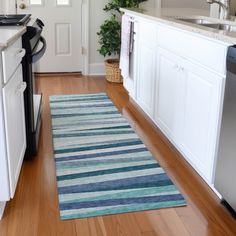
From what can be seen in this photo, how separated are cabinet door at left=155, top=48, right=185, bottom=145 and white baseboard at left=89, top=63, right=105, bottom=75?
2192mm

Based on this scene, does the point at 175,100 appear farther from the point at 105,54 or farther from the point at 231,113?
the point at 105,54

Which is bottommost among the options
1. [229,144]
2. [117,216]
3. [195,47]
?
[117,216]

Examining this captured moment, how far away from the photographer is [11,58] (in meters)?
1.95

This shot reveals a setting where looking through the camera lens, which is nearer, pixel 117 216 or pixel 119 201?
pixel 117 216

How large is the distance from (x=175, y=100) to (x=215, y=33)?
2.46 ft

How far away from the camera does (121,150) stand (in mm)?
2781

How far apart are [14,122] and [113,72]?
2.77m

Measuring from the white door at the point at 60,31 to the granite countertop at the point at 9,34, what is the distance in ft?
8.74

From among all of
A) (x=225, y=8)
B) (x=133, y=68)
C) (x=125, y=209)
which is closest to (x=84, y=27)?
(x=133, y=68)

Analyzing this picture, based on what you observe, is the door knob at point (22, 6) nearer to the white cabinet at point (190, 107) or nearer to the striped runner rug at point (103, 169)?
the striped runner rug at point (103, 169)

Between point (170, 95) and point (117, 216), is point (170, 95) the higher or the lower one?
the higher one

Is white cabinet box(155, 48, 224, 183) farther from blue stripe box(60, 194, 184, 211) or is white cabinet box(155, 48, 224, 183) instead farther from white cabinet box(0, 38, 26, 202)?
white cabinet box(0, 38, 26, 202)

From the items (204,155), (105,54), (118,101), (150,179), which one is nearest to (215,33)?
(204,155)

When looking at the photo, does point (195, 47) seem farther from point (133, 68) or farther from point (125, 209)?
point (133, 68)
